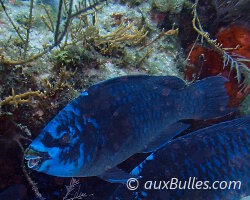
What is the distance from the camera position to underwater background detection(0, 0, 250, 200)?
298 cm

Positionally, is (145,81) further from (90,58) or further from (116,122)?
(90,58)

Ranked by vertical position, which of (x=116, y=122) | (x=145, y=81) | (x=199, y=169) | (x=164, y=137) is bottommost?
(x=199, y=169)

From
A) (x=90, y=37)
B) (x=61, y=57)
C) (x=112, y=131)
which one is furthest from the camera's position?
(x=90, y=37)

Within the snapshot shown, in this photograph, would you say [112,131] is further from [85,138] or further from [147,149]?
[147,149]

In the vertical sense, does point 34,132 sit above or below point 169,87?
below

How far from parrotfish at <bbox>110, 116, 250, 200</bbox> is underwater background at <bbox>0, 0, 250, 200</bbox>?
0.19 ft

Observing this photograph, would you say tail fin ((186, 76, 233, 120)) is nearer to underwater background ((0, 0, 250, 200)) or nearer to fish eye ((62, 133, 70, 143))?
underwater background ((0, 0, 250, 200))

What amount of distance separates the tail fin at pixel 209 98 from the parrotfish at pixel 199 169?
20.7 inches

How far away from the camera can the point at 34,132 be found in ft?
10.5

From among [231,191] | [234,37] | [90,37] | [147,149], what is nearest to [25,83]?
[90,37]

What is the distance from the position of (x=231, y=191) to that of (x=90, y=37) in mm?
2637

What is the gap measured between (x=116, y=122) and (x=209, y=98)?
1.23m

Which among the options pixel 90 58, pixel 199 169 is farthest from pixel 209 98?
pixel 90 58

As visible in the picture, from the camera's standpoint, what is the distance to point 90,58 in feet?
11.4
